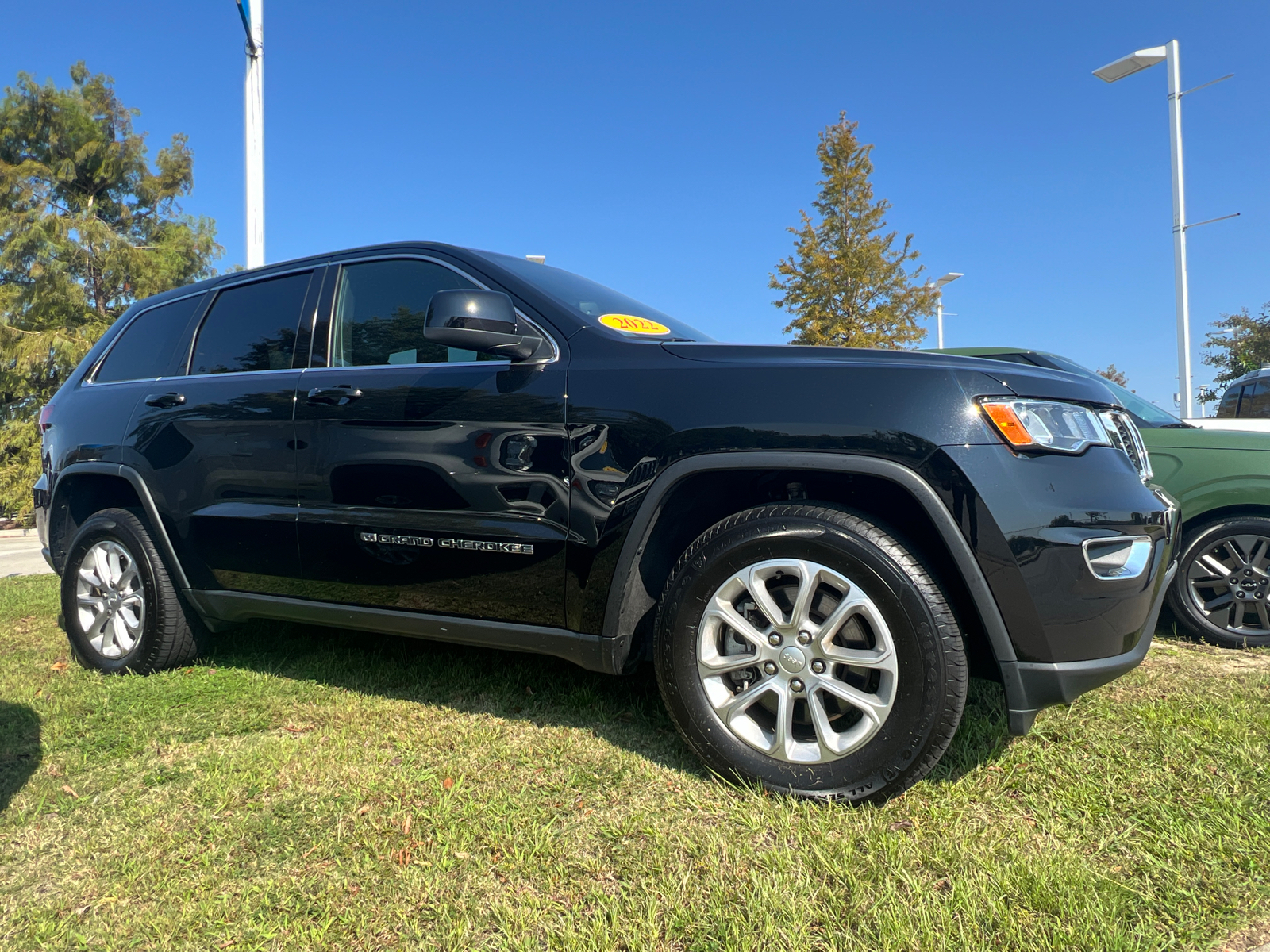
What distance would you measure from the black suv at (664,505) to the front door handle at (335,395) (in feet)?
0.03

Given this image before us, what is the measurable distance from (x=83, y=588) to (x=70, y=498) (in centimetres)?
51

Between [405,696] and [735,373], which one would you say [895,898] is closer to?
[735,373]

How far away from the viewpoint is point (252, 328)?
11.7 ft

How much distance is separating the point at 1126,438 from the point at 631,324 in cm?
171

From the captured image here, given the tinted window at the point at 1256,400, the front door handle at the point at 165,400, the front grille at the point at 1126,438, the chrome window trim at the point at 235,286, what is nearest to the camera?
the front grille at the point at 1126,438

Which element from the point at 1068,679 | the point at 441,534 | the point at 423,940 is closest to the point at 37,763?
the point at 441,534

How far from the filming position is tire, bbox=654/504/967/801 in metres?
2.13

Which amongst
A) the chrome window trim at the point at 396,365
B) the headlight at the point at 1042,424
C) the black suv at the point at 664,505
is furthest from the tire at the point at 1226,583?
the chrome window trim at the point at 396,365

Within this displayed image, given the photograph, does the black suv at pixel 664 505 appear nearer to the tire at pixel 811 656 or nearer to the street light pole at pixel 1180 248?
the tire at pixel 811 656

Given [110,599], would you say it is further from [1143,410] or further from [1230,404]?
[1230,404]

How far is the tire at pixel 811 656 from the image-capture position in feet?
6.98

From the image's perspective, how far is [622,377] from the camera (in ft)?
8.43

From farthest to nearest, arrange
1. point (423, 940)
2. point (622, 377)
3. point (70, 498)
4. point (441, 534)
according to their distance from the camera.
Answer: point (70, 498), point (441, 534), point (622, 377), point (423, 940)

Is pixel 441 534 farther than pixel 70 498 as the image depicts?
No
